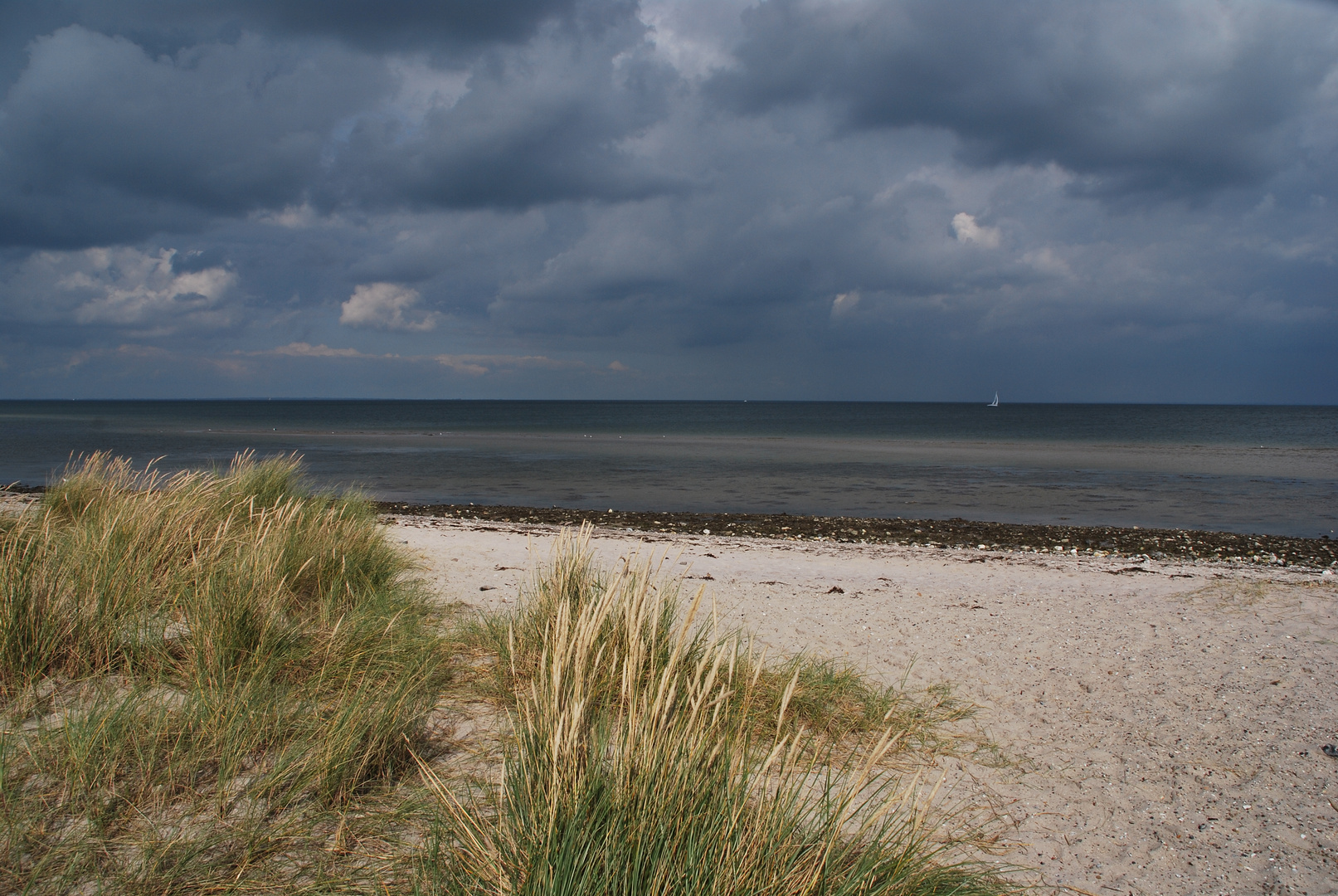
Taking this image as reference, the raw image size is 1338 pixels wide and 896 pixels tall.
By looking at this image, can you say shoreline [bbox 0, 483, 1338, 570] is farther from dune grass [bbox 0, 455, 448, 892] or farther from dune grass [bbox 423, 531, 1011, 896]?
dune grass [bbox 423, 531, 1011, 896]

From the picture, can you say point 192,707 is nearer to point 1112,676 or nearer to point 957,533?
point 1112,676

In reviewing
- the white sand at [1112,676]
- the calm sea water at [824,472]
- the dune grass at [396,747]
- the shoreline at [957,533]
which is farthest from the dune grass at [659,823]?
the shoreline at [957,533]

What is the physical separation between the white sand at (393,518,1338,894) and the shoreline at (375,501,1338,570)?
69.0 inches

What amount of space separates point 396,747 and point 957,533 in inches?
538

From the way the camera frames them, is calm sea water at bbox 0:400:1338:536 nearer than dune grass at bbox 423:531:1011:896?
No

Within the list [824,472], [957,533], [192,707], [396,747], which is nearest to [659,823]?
[396,747]

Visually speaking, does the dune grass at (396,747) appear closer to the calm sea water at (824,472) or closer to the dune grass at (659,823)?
the dune grass at (659,823)

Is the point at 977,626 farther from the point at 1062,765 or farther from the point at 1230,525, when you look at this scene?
the point at 1230,525

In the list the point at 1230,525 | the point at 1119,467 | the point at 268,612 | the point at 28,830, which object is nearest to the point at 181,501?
the point at 268,612

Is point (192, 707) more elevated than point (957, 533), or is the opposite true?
point (192, 707)

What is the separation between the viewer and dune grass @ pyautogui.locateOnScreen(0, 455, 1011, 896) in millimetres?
2170

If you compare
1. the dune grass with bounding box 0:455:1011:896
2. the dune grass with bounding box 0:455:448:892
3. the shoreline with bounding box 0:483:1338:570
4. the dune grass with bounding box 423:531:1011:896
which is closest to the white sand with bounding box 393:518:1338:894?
the dune grass with bounding box 0:455:1011:896

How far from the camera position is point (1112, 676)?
5625 millimetres

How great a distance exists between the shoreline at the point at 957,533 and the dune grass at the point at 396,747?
904cm
